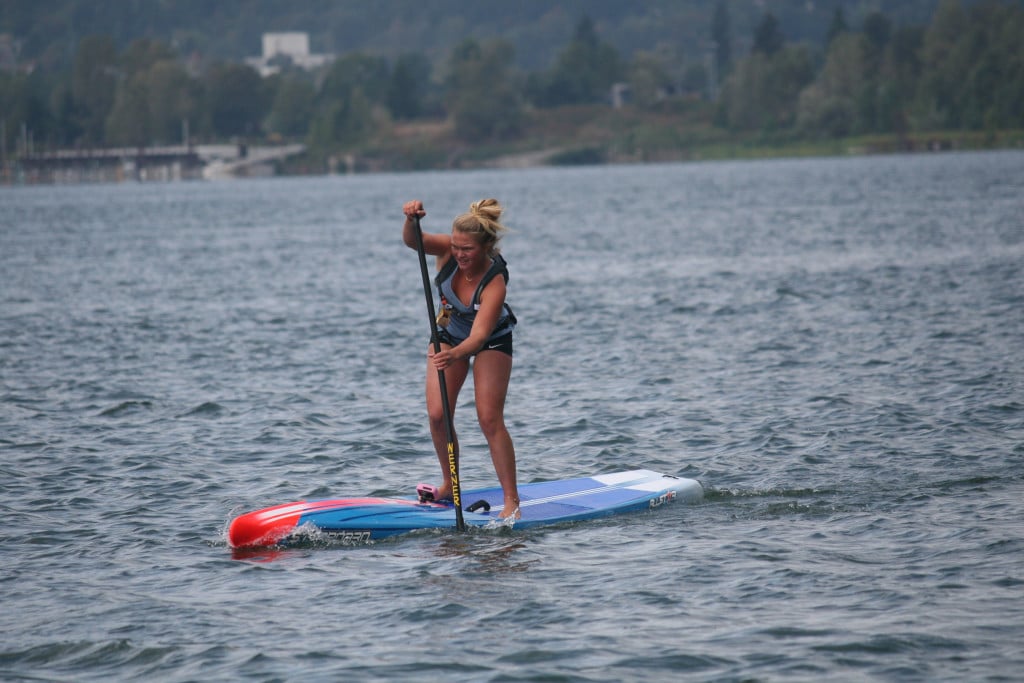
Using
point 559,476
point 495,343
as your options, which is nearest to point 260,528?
point 495,343

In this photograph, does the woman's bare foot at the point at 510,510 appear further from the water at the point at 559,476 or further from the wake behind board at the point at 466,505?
the water at the point at 559,476

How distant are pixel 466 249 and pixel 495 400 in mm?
1332

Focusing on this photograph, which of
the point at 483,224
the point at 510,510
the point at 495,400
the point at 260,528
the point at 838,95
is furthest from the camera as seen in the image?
the point at 838,95

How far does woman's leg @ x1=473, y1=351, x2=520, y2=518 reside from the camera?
11.1 meters

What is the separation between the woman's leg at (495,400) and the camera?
11.1 m

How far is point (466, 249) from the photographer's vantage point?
35.5 ft

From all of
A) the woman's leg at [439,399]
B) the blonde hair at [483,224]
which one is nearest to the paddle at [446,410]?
the woman's leg at [439,399]

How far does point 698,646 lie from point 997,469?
5.72m

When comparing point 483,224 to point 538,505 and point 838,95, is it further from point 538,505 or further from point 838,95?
point 838,95

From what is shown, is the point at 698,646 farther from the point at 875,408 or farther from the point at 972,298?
the point at 972,298

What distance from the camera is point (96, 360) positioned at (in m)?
23.5

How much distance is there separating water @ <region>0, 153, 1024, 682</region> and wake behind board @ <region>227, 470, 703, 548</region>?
0.19 m

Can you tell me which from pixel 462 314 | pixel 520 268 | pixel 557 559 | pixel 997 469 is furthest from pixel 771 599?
pixel 520 268

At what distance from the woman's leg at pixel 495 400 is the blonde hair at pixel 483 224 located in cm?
92
